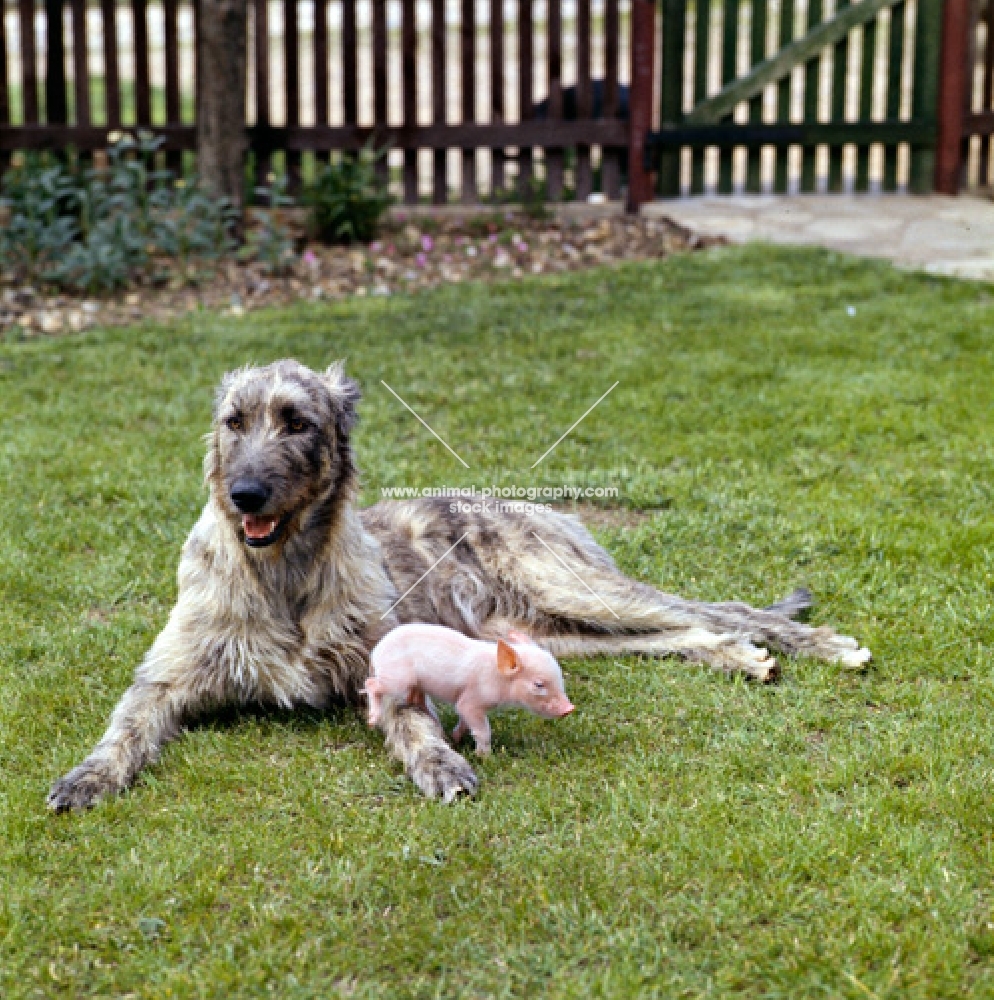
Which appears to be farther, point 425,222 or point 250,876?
point 425,222

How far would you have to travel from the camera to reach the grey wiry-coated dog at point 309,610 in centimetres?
448

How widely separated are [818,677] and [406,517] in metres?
1.71

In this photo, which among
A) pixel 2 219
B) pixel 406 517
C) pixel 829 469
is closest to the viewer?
pixel 406 517

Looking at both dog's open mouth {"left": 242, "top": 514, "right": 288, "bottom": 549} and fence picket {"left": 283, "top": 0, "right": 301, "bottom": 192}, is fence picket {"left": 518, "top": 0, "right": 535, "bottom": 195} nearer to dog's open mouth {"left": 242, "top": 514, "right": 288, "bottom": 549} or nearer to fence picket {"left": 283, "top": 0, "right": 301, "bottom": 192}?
fence picket {"left": 283, "top": 0, "right": 301, "bottom": 192}

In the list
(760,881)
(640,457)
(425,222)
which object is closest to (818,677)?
(760,881)

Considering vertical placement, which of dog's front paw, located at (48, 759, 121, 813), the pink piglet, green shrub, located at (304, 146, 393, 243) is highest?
green shrub, located at (304, 146, 393, 243)

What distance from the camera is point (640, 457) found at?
761cm

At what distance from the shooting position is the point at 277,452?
4.56 meters

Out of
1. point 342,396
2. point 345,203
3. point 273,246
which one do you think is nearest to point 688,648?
point 342,396

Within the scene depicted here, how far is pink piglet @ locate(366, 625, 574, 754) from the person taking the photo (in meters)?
4.35

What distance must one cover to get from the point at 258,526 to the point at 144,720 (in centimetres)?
73

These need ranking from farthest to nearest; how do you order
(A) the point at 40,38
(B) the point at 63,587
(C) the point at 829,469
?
(A) the point at 40,38 < (C) the point at 829,469 < (B) the point at 63,587

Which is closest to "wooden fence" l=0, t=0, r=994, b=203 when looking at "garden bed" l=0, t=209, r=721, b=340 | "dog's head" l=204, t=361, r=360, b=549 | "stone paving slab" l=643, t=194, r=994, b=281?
"stone paving slab" l=643, t=194, r=994, b=281

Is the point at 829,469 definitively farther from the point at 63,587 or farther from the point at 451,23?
the point at 451,23
